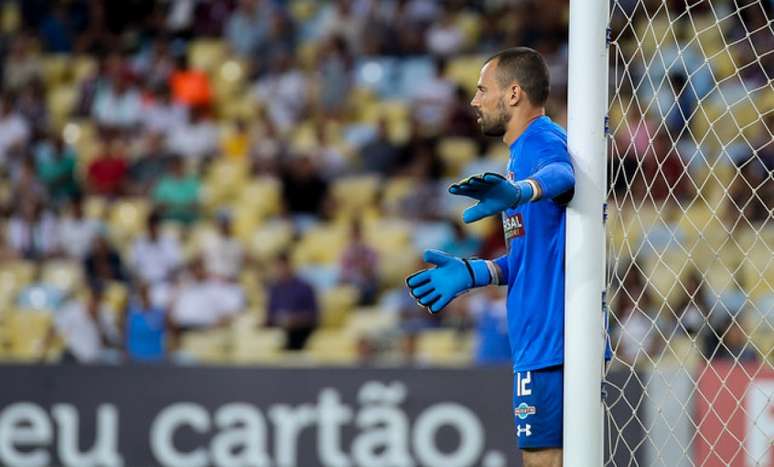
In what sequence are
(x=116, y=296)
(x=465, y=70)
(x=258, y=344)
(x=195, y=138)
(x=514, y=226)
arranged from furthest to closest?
1. (x=195, y=138)
2. (x=465, y=70)
3. (x=116, y=296)
4. (x=258, y=344)
5. (x=514, y=226)

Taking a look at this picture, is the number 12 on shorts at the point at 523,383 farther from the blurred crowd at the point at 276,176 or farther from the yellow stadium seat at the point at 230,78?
the yellow stadium seat at the point at 230,78

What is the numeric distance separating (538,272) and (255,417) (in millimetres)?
5389

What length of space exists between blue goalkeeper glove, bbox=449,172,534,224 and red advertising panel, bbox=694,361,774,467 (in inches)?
169

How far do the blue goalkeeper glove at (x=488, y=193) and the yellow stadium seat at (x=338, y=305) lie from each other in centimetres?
673

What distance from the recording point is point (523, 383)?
412 cm

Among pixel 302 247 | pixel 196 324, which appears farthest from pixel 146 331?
pixel 302 247

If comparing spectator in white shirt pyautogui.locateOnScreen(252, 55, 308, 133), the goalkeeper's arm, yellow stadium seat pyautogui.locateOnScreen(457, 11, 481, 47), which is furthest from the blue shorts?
yellow stadium seat pyautogui.locateOnScreen(457, 11, 481, 47)

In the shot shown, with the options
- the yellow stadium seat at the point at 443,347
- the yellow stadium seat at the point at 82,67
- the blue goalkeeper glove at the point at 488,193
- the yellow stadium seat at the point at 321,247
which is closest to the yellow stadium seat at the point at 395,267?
the yellow stadium seat at the point at 321,247

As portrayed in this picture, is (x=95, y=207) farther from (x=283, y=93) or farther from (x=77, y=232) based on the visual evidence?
(x=283, y=93)

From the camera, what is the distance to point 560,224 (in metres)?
4.12

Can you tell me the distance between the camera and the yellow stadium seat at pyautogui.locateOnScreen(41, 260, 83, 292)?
11.3m

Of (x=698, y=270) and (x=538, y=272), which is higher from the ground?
(x=698, y=270)

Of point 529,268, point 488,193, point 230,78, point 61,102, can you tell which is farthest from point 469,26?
point 488,193

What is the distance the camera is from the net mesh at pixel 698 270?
25.1ft
